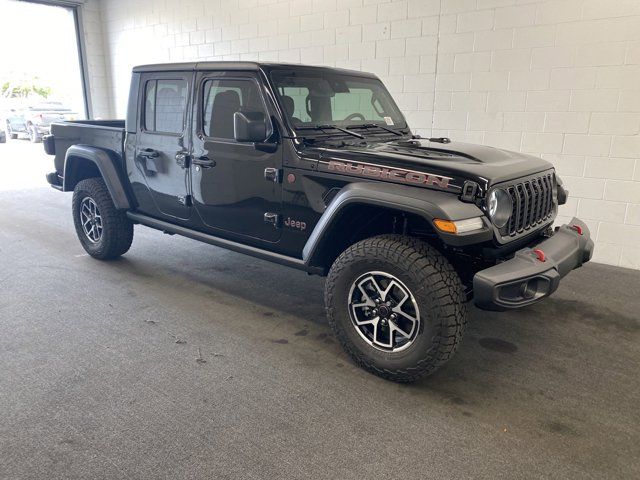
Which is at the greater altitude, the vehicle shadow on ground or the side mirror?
the side mirror

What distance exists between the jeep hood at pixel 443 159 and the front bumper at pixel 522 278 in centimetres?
43

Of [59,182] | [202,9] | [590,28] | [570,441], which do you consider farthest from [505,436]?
[202,9]

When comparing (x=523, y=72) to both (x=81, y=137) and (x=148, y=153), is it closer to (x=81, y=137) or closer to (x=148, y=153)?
(x=148, y=153)

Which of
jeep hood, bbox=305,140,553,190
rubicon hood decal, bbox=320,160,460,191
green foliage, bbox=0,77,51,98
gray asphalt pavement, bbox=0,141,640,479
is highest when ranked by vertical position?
green foliage, bbox=0,77,51,98

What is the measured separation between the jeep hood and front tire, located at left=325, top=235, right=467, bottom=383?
0.41m

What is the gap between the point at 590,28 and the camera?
464 cm

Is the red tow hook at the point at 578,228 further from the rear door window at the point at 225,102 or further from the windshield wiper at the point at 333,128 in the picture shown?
the rear door window at the point at 225,102

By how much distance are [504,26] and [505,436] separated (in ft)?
14.2

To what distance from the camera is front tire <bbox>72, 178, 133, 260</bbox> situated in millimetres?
4426

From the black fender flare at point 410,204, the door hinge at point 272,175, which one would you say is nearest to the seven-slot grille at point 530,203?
the black fender flare at point 410,204

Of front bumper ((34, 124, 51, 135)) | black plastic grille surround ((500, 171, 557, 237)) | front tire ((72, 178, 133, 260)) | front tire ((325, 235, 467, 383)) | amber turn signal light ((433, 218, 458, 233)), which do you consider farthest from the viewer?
front bumper ((34, 124, 51, 135))

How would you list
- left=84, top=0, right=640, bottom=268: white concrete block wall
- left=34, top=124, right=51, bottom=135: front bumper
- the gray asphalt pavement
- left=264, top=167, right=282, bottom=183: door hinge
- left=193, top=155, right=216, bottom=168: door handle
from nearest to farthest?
1. the gray asphalt pavement
2. left=264, top=167, right=282, bottom=183: door hinge
3. left=193, top=155, right=216, bottom=168: door handle
4. left=84, top=0, right=640, bottom=268: white concrete block wall
5. left=34, top=124, right=51, bottom=135: front bumper

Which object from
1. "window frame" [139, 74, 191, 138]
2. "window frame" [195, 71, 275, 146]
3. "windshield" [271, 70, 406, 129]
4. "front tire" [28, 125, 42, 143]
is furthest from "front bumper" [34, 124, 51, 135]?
"windshield" [271, 70, 406, 129]

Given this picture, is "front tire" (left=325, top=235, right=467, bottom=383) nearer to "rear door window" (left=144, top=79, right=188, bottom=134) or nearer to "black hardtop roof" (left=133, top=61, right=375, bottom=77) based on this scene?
"black hardtop roof" (left=133, top=61, right=375, bottom=77)
